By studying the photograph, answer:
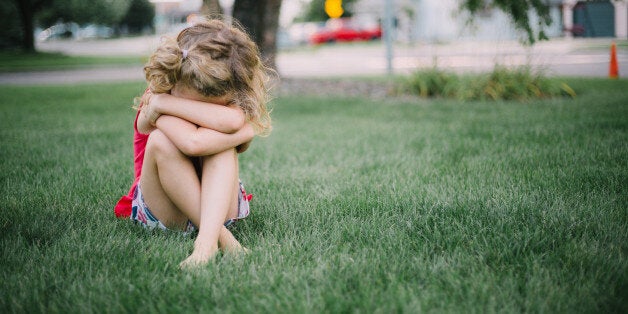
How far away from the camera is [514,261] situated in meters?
2.15

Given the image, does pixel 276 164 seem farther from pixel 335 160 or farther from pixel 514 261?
pixel 514 261

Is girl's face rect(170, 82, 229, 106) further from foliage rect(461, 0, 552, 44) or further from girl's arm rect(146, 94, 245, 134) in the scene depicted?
foliage rect(461, 0, 552, 44)

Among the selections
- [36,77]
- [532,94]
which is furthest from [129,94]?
[532,94]

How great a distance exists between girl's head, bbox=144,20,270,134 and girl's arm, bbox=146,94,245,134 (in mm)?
55

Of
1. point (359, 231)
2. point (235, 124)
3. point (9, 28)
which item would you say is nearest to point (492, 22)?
point (359, 231)

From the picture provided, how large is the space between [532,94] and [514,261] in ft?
21.7

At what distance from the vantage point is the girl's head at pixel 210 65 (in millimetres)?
2227

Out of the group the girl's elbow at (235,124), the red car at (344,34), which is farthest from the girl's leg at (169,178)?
the red car at (344,34)

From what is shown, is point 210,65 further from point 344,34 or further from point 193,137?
point 344,34

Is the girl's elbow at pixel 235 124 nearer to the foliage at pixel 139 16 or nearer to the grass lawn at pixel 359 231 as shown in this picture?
the grass lawn at pixel 359 231

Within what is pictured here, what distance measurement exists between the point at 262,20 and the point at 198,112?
8222mm

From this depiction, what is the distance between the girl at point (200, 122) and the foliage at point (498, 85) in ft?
21.5

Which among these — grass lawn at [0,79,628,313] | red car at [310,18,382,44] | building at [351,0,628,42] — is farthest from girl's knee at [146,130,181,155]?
red car at [310,18,382,44]

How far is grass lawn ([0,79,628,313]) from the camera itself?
6.16ft
